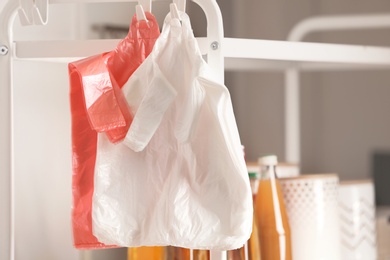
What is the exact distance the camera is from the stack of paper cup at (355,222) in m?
1.59

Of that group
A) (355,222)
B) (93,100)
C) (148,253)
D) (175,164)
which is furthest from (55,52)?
(355,222)

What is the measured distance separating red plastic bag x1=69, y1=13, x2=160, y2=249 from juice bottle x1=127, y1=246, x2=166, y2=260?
0.19 metres

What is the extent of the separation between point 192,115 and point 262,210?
1.22ft

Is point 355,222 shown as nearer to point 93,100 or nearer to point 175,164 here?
point 175,164

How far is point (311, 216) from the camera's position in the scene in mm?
1457

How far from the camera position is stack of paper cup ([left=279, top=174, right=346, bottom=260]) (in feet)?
4.78

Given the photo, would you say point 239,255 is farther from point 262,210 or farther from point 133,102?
point 133,102

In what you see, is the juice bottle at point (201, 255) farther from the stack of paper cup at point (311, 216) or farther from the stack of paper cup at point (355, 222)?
the stack of paper cup at point (355, 222)

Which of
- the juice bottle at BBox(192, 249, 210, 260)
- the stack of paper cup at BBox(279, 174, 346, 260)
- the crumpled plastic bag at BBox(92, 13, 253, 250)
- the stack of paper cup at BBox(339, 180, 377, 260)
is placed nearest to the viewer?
the crumpled plastic bag at BBox(92, 13, 253, 250)

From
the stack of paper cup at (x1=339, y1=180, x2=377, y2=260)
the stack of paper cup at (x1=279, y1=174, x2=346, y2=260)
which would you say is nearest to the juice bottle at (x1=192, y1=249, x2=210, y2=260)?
the stack of paper cup at (x1=279, y1=174, x2=346, y2=260)

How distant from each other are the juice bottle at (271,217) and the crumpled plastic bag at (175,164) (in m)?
0.30

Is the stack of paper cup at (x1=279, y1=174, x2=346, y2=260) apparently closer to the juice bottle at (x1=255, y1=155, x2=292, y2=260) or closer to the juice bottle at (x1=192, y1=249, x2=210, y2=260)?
the juice bottle at (x1=255, y1=155, x2=292, y2=260)

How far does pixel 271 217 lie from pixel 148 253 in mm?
240

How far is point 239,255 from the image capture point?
1356 mm
